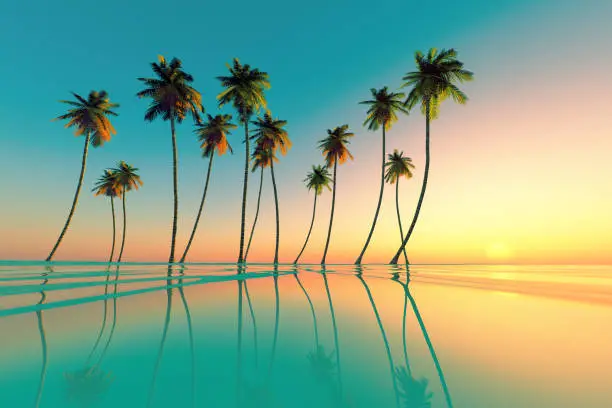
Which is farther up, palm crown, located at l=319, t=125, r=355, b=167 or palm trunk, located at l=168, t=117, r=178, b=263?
palm crown, located at l=319, t=125, r=355, b=167

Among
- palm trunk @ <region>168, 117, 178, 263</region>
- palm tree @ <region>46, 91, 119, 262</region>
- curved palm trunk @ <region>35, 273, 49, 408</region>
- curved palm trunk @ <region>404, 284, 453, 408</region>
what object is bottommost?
curved palm trunk @ <region>404, 284, 453, 408</region>

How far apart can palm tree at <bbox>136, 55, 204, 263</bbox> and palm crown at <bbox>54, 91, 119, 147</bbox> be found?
274 inches

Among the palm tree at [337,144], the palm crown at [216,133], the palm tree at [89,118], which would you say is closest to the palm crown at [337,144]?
the palm tree at [337,144]

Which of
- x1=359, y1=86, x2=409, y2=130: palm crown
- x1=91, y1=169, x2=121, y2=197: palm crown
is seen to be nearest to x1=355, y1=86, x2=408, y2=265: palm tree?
x1=359, y1=86, x2=409, y2=130: palm crown

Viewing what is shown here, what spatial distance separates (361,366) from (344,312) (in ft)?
5.70

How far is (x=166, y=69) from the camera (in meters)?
20.5

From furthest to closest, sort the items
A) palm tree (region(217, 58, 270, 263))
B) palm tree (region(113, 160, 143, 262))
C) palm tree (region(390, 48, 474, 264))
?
palm tree (region(113, 160, 143, 262)) < palm tree (region(217, 58, 270, 263)) < palm tree (region(390, 48, 474, 264))

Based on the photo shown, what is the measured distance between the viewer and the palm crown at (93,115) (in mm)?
23669

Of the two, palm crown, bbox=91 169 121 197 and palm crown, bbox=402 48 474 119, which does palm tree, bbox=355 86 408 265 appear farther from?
palm crown, bbox=91 169 121 197

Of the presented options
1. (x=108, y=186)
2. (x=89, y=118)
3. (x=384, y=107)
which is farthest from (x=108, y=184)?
(x=384, y=107)

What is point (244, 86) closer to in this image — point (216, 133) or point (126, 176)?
point (216, 133)

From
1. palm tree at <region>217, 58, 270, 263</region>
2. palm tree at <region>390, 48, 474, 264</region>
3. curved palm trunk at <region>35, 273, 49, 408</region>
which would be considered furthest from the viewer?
palm tree at <region>217, 58, 270, 263</region>

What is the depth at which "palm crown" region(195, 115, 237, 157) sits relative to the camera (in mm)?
→ 27016

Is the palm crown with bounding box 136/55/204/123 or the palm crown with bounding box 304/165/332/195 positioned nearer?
the palm crown with bounding box 136/55/204/123
